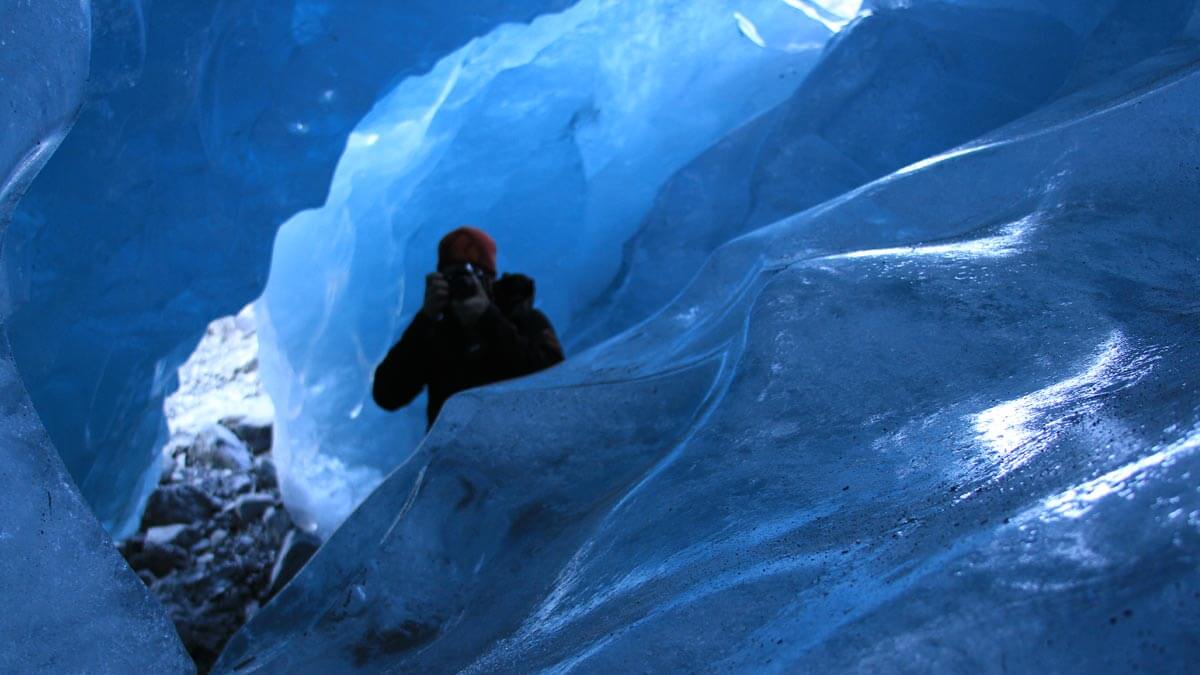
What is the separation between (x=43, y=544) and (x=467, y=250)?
5.05 feet

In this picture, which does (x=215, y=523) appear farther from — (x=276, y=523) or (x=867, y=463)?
(x=867, y=463)

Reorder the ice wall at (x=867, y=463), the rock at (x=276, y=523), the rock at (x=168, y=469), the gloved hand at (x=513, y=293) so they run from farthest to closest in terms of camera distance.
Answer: the rock at (x=168, y=469) < the rock at (x=276, y=523) < the gloved hand at (x=513, y=293) < the ice wall at (x=867, y=463)

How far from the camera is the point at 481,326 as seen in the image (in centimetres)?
210

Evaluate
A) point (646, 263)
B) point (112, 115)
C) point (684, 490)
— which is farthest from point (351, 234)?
point (684, 490)

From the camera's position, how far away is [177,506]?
3244mm

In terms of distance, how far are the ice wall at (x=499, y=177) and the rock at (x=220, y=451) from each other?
0.37 m

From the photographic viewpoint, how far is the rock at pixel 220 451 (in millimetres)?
3535

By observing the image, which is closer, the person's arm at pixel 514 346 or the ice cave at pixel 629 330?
the ice cave at pixel 629 330

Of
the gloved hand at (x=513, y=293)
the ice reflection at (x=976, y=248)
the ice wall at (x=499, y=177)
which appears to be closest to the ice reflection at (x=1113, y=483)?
the ice reflection at (x=976, y=248)

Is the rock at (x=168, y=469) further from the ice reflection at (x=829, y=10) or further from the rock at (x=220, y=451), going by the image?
the ice reflection at (x=829, y=10)

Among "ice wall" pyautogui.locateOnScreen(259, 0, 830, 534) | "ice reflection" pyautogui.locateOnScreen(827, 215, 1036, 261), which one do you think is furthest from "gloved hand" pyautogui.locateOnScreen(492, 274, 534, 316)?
"ice reflection" pyautogui.locateOnScreen(827, 215, 1036, 261)

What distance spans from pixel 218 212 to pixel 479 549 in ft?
4.76

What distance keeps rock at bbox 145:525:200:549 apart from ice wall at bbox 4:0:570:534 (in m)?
0.32

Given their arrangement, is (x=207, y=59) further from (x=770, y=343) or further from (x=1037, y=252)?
(x=1037, y=252)
